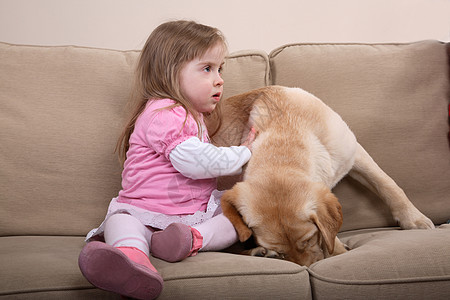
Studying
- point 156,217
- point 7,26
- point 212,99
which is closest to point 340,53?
point 212,99

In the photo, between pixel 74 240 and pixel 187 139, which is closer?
pixel 187 139

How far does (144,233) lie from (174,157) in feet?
1.16

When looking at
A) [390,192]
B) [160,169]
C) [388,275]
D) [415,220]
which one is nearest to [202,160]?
[160,169]

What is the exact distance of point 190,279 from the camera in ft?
4.79

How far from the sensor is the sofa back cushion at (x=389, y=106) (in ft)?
8.19

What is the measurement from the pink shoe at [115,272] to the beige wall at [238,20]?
2346 millimetres

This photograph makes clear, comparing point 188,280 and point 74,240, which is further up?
point 188,280

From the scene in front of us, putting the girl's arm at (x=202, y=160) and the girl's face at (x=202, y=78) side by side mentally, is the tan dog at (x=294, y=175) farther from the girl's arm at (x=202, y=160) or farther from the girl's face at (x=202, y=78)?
the girl's face at (x=202, y=78)

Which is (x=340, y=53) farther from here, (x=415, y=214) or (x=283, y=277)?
(x=283, y=277)

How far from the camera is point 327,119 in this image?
7.47 ft

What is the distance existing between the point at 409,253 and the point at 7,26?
10.2ft

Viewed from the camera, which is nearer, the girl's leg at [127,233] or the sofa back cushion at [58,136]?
the girl's leg at [127,233]

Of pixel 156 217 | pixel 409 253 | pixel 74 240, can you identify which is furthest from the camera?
pixel 74 240

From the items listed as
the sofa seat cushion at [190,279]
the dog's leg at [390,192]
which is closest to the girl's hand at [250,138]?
the dog's leg at [390,192]
